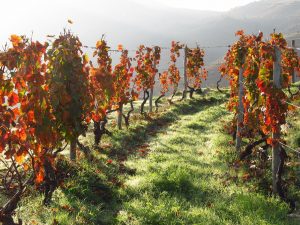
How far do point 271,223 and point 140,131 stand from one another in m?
10.5

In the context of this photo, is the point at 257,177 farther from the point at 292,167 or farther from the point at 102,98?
the point at 102,98

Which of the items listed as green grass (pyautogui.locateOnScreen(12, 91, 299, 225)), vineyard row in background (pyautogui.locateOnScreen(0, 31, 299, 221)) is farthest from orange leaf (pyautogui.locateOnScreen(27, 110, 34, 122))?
green grass (pyautogui.locateOnScreen(12, 91, 299, 225))

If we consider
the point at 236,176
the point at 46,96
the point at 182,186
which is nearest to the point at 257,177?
the point at 236,176

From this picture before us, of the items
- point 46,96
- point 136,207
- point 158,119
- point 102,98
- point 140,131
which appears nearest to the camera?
point 46,96

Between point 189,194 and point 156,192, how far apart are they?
87 centimetres

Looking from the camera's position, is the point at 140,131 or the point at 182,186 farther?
the point at 140,131

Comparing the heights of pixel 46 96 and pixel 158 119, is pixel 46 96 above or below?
above

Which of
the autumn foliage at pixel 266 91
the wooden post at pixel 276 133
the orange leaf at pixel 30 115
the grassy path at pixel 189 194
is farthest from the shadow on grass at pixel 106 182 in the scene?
the orange leaf at pixel 30 115

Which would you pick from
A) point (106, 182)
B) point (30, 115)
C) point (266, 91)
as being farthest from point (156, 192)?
point (30, 115)

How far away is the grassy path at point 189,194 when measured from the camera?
8.42m

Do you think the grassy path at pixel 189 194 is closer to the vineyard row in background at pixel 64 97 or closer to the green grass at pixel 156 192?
the green grass at pixel 156 192

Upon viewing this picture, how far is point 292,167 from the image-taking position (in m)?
11.4

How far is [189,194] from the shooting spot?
998 centimetres

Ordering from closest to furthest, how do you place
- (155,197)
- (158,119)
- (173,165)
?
(155,197), (173,165), (158,119)
